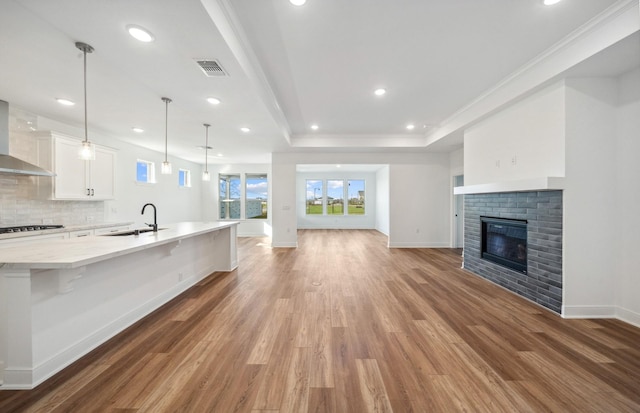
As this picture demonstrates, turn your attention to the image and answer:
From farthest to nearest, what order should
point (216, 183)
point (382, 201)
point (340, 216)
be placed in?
point (340, 216), point (382, 201), point (216, 183)

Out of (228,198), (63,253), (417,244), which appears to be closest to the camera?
(63,253)

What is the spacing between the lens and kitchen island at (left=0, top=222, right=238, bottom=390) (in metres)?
1.65

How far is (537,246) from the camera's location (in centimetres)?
308

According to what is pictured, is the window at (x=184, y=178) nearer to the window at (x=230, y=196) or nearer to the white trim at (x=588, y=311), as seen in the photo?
the window at (x=230, y=196)

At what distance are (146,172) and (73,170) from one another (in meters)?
2.38

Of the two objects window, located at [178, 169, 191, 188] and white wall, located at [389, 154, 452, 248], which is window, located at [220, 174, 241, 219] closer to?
window, located at [178, 169, 191, 188]

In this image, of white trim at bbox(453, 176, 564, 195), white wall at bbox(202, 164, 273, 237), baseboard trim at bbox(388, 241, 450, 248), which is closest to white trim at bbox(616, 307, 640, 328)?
white trim at bbox(453, 176, 564, 195)

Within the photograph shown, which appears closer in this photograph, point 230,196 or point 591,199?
point 591,199

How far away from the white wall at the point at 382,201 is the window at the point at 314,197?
2.60 meters

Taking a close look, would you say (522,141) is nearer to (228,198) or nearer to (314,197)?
(228,198)

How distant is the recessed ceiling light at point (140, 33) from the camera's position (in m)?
1.96

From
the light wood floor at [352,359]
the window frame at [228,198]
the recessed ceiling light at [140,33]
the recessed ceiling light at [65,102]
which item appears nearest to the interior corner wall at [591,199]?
the light wood floor at [352,359]

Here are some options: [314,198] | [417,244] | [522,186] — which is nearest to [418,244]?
[417,244]

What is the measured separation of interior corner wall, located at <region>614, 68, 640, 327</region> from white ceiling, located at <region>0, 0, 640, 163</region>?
0.35m
